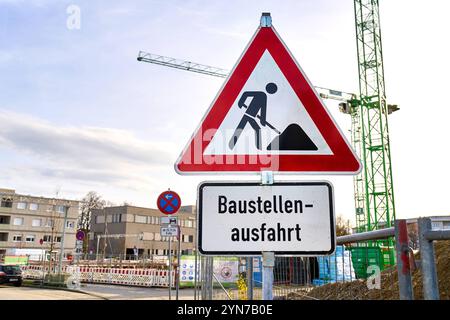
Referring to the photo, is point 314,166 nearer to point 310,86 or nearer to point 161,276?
point 310,86

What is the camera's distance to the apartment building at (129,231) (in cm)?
7562

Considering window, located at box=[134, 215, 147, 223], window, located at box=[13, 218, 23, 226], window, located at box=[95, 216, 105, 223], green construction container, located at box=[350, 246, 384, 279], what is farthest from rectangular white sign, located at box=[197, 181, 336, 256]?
window, located at box=[95, 216, 105, 223]

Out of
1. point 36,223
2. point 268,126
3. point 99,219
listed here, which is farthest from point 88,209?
point 268,126

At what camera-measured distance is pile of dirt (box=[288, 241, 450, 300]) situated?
214 cm

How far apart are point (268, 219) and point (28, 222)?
69.8 meters

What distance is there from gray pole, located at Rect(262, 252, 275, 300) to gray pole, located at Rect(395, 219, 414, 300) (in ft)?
1.93

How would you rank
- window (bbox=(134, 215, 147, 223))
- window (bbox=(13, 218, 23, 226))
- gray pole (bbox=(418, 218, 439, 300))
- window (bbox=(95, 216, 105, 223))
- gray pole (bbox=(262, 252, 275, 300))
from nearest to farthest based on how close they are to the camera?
gray pole (bbox=(418, 218, 439, 300)) → gray pole (bbox=(262, 252, 275, 300)) → window (bbox=(13, 218, 23, 226)) → window (bbox=(134, 215, 147, 223)) → window (bbox=(95, 216, 105, 223))

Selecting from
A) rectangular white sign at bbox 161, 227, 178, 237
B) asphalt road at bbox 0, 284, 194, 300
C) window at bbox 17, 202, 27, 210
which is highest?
window at bbox 17, 202, 27, 210

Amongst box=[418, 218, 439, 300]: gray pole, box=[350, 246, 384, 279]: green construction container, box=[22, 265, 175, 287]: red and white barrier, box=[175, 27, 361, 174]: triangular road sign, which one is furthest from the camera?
box=[22, 265, 175, 287]: red and white barrier

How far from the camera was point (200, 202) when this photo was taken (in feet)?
6.70

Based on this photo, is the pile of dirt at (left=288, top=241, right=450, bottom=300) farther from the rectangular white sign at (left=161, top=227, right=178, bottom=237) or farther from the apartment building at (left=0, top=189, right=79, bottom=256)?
the apartment building at (left=0, top=189, right=79, bottom=256)
